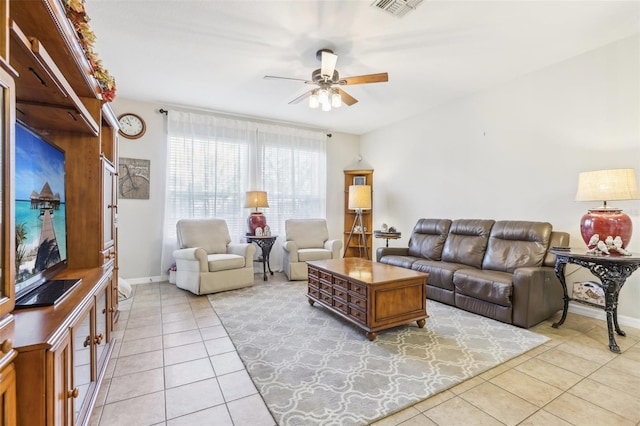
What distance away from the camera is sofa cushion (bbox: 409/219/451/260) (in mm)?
4043

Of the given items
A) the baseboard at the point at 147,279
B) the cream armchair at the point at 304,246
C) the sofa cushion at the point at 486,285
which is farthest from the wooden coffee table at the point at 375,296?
the baseboard at the point at 147,279

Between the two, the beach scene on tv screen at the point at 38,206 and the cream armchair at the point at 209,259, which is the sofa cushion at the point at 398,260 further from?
the beach scene on tv screen at the point at 38,206

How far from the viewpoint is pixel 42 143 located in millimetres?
1644

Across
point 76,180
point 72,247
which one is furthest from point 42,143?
point 72,247

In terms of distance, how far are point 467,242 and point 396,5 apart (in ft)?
8.89

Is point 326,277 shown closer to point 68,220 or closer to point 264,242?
point 264,242

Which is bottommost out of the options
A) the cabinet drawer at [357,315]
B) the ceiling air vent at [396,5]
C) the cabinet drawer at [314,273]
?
the cabinet drawer at [357,315]

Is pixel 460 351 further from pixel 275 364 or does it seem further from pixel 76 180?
pixel 76 180

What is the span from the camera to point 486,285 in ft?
9.58

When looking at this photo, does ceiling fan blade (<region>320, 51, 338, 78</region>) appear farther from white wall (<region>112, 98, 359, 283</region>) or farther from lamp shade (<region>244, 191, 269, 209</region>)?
white wall (<region>112, 98, 359, 283</region>)

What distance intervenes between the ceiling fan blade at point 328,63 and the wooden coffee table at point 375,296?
1872 mm

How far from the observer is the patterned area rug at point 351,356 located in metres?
1.68

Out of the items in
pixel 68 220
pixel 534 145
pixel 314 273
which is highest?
pixel 534 145

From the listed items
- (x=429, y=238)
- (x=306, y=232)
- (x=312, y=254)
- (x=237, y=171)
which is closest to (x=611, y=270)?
(x=429, y=238)
